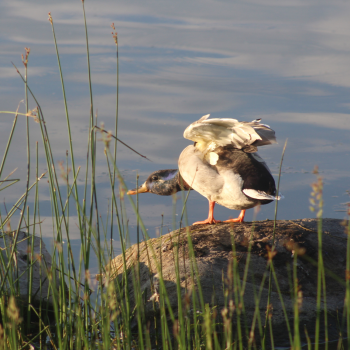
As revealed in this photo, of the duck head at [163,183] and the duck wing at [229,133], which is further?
the duck head at [163,183]

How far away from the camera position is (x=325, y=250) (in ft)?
11.5

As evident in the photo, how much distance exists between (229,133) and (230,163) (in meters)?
0.30

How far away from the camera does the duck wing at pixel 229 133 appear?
3516 millimetres

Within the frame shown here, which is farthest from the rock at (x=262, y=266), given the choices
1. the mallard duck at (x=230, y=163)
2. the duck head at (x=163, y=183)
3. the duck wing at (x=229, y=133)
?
the duck head at (x=163, y=183)

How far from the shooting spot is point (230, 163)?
13.1ft

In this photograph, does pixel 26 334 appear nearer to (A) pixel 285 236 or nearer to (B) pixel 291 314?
(B) pixel 291 314

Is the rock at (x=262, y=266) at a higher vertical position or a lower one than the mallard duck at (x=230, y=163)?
lower

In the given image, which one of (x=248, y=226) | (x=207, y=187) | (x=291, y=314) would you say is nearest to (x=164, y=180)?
(x=207, y=187)

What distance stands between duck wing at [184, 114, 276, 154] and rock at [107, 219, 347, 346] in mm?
772

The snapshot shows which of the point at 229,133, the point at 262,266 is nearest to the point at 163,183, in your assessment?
the point at 229,133

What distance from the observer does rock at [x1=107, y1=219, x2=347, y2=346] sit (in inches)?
112

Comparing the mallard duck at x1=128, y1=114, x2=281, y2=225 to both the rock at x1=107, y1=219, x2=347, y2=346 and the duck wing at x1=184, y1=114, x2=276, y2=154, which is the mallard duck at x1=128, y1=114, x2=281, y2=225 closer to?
the duck wing at x1=184, y1=114, x2=276, y2=154

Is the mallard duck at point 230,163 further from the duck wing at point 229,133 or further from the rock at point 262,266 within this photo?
the rock at point 262,266

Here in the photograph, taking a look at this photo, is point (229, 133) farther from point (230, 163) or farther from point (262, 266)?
point (262, 266)
